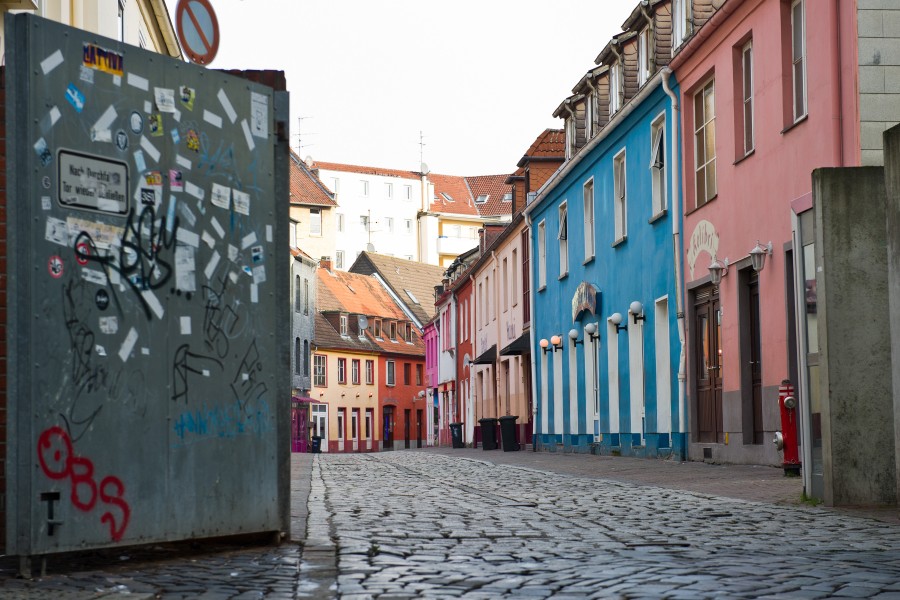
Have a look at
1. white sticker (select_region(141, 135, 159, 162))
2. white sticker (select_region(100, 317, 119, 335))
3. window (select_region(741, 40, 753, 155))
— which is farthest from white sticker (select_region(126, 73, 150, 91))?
window (select_region(741, 40, 753, 155))

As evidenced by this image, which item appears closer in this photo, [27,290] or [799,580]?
[799,580]

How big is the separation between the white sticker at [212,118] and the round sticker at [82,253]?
3.45 feet

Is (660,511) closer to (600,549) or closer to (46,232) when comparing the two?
(600,549)

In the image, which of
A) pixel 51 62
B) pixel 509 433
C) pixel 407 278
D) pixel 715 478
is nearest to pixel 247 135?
pixel 51 62

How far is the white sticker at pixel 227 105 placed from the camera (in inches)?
302

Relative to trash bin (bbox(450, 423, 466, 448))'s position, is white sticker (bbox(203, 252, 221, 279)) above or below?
above

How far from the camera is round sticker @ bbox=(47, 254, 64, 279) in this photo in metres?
6.77

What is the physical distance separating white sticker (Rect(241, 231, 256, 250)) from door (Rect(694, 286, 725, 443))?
45.1ft

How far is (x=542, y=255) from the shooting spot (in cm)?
3612

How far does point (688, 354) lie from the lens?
22391 mm

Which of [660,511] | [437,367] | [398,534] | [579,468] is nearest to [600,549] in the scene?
[398,534]

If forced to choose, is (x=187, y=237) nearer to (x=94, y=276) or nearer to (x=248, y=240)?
(x=248, y=240)

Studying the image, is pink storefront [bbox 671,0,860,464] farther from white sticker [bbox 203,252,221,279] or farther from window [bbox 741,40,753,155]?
white sticker [bbox 203,252,221,279]

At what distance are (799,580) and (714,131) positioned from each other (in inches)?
616
